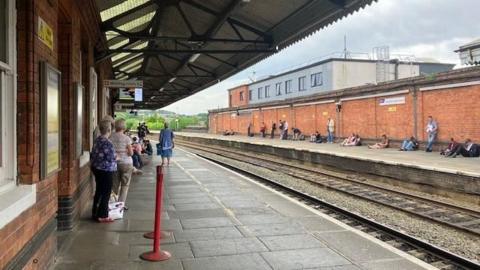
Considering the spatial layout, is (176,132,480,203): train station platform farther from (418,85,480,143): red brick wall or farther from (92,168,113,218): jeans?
(92,168,113,218): jeans

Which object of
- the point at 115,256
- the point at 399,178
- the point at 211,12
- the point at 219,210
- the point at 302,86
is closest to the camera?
the point at 115,256

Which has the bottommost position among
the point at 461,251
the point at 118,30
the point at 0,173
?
the point at 461,251

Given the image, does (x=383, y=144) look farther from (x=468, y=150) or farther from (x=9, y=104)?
(x=9, y=104)

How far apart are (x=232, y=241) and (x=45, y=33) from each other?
3.22 metres

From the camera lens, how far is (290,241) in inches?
237

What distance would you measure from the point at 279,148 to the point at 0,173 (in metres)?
22.9

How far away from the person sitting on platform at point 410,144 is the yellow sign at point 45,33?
1982cm

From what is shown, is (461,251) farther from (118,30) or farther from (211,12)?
(118,30)

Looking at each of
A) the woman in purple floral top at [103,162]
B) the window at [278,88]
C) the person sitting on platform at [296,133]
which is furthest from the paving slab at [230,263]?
the window at [278,88]

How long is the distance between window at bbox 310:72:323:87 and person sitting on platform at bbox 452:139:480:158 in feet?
108

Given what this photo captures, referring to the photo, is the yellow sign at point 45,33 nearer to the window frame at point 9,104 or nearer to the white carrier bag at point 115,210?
the window frame at point 9,104

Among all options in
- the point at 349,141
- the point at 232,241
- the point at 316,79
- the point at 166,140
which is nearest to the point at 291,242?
the point at 232,241

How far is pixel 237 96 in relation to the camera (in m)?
74.9

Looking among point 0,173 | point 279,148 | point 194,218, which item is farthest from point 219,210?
point 279,148
